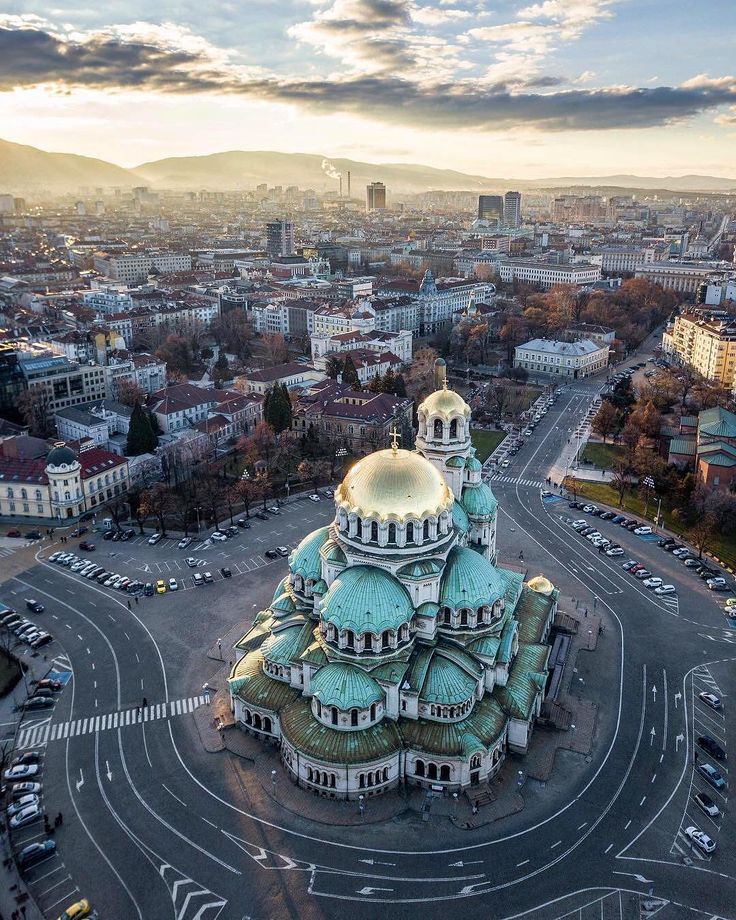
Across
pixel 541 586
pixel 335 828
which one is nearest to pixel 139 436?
pixel 541 586

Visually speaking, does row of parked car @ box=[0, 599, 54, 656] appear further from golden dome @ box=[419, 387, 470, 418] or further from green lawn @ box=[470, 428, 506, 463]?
green lawn @ box=[470, 428, 506, 463]

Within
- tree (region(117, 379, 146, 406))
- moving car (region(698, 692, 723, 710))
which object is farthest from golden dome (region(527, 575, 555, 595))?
tree (region(117, 379, 146, 406))

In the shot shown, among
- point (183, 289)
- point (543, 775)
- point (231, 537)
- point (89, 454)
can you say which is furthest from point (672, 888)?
point (183, 289)

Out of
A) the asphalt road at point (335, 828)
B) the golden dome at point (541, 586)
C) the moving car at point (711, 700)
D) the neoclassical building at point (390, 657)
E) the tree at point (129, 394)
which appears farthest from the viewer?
the tree at point (129, 394)

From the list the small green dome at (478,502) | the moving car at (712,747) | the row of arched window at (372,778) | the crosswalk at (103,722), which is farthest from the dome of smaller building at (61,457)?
the moving car at (712,747)

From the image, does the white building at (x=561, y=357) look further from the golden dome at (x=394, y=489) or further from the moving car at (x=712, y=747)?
the moving car at (x=712, y=747)

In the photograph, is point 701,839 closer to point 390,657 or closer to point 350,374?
point 390,657

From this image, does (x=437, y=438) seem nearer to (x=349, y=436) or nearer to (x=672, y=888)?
(x=672, y=888)
